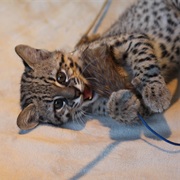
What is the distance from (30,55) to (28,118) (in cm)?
39

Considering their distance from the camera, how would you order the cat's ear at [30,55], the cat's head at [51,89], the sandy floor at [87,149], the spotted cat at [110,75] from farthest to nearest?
the cat's ear at [30,55]
the cat's head at [51,89]
the spotted cat at [110,75]
the sandy floor at [87,149]

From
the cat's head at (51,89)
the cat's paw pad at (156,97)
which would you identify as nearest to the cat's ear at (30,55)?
the cat's head at (51,89)

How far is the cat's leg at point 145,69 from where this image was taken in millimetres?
1729

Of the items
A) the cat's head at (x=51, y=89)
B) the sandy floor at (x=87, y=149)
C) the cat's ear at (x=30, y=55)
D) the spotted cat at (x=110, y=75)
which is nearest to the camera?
the sandy floor at (x=87, y=149)

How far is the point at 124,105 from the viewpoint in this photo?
5.74 ft

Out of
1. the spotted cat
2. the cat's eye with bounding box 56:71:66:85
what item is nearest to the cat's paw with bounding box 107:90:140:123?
the spotted cat

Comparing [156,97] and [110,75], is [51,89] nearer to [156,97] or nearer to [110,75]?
[110,75]

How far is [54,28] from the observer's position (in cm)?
282

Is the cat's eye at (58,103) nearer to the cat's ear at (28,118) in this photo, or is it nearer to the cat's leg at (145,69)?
the cat's ear at (28,118)

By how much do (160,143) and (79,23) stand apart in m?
1.44

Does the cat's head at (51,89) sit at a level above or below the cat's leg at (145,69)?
above

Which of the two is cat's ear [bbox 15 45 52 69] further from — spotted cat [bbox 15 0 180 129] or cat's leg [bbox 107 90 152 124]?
cat's leg [bbox 107 90 152 124]

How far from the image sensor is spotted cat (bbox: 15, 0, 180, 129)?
1790mm

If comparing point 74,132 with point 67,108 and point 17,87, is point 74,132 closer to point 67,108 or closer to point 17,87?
point 67,108
